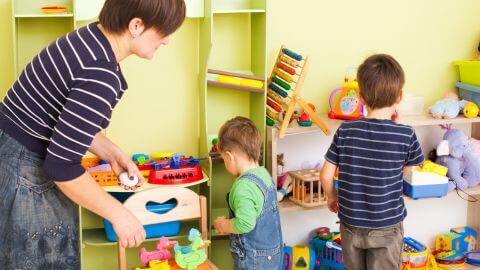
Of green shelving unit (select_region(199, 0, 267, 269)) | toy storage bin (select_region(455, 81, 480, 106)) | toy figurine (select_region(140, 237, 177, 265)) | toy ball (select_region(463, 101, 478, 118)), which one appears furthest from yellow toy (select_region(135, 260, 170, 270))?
toy storage bin (select_region(455, 81, 480, 106))

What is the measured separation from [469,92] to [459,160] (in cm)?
34

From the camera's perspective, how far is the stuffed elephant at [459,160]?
9.73 ft

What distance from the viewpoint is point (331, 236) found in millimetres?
2949

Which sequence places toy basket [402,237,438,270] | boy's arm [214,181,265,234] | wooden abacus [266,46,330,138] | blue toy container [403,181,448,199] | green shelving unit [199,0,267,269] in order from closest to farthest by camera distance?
boy's arm [214,181,265,234] → wooden abacus [266,46,330,138] → green shelving unit [199,0,267,269] → blue toy container [403,181,448,199] → toy basket [402,237,438,270]

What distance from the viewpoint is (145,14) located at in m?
1.40

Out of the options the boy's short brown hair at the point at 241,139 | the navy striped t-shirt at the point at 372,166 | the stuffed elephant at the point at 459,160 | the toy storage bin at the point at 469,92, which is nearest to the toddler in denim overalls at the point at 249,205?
the boy's short brown hair at the point at 241,139

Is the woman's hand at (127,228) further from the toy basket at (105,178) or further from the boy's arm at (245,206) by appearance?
the toy basket at (105,178)

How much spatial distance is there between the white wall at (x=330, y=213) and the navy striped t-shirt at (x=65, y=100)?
1447 mm

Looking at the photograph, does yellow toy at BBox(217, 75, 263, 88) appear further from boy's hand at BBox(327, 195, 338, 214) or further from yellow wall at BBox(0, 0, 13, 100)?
yellow wall at BBox(0, 0, 13, 100)

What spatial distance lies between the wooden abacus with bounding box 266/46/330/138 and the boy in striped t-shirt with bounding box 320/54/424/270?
1.32ft

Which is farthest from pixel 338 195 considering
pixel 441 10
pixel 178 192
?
pixel 441 10

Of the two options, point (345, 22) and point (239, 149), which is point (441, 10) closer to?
point (345, 22)

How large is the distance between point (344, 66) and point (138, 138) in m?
1.01

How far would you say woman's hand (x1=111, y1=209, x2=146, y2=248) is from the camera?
1456 millimetres
